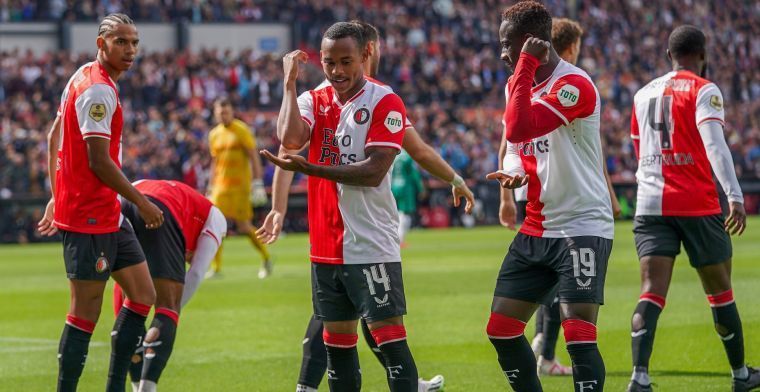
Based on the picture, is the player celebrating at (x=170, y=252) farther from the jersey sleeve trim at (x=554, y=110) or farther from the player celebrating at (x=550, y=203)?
the jersey sleeve trim at (x=554, y=110)

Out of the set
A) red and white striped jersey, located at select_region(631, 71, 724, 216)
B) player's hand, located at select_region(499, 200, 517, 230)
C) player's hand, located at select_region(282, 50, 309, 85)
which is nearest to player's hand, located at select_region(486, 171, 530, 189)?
player's hand, located at select_region(282, 50, 309, 85)

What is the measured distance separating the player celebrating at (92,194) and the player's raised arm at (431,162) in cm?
151

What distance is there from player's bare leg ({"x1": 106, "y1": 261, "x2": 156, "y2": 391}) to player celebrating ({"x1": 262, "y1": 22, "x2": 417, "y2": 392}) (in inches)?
58.3

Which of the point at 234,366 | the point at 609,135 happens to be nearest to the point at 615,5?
the point at 609,135

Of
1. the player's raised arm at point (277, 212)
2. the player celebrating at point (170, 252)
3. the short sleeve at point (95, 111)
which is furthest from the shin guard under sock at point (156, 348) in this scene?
the short sleeve at point (95, 111)

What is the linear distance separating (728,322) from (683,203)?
32.5 inches

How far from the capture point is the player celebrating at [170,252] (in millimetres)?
7676

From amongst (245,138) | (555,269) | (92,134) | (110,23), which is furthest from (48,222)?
(245,138)

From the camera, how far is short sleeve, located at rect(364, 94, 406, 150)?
6219mm

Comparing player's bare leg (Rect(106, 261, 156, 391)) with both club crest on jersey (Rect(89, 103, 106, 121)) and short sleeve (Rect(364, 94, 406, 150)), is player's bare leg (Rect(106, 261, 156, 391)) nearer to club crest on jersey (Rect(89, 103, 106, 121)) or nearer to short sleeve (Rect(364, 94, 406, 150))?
club crest on jersey (Rect(89, 103, 106, 121))

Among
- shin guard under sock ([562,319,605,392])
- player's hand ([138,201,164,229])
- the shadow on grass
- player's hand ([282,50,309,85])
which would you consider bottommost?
the shadow on grass

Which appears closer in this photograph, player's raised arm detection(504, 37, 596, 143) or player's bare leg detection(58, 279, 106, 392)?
player's raised arm detection(504, 37, 596, 143)

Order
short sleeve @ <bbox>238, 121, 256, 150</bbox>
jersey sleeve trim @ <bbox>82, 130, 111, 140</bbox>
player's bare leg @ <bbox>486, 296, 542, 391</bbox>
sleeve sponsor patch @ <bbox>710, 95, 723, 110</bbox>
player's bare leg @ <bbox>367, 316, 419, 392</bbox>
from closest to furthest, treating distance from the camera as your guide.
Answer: player's bare leg @ <bbox>367, 316, 419, 392</bbox> → player's bare leg @ <bbox>486, 296, 542, 391</bbox> → jersey sleeve trim @ <bbox>82, 130, 111, 140</bbox> → sleeve sponsor patch @ <bbox>710, 95, 723, 110</bbox> → short sleeve @ <bbox>238, 121, 256, 150</bbox>

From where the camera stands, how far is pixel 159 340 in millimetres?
7660
